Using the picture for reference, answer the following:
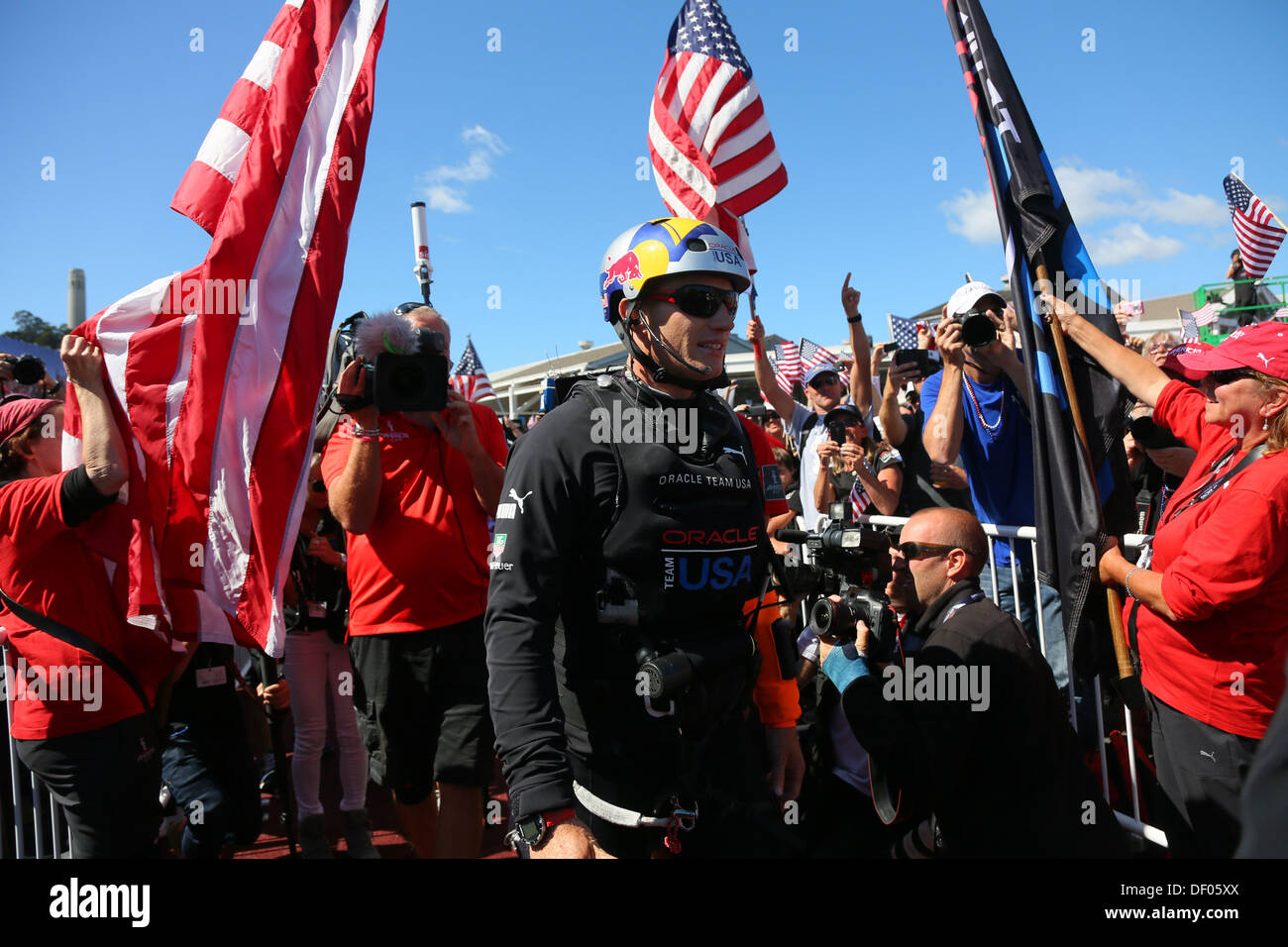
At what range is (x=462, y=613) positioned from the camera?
3.51 m

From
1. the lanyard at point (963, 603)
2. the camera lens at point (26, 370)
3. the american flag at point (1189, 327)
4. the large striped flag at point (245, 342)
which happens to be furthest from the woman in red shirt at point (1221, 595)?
the camera lens at point (26, 370)

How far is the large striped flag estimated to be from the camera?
3076mm

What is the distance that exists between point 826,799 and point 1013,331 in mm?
2535

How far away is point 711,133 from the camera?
6324 millimetres

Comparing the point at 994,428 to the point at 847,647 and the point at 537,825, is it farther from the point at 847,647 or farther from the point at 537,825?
the point at 537,825

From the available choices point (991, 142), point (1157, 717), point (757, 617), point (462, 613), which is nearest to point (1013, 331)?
Answer: point (991, 142)

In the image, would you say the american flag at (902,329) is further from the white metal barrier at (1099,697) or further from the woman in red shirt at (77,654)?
the woman in red shirt at (77,654)

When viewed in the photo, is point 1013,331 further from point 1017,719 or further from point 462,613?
point 462,613

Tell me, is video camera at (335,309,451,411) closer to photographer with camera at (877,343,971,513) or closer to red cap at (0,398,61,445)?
red cap at (0,398,61,445)

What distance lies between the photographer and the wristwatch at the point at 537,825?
173 cm

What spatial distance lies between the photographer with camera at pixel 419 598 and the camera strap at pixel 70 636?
870 millimetres

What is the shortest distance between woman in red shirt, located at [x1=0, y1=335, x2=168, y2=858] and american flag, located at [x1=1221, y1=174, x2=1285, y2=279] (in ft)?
37.2

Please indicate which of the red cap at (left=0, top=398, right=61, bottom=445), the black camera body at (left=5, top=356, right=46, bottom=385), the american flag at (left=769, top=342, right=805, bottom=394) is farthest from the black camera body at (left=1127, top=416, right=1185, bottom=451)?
the american flag at (left=769, top=342, right=805, bottom=394)

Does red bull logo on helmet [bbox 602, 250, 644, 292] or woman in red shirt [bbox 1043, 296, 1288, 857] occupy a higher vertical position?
red bull logo on helmet [bbox 602, 250, 644, 292]
